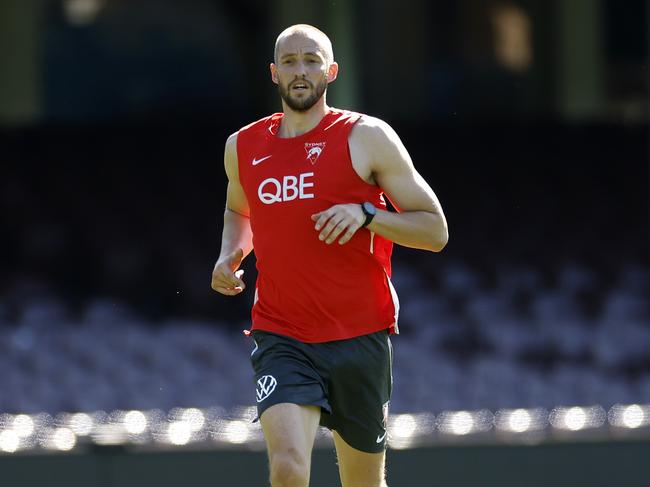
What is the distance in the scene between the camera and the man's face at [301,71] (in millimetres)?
4836

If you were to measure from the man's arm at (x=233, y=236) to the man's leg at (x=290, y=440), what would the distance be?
1.59ft

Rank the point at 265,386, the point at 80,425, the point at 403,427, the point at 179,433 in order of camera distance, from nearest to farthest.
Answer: the point at 265,386, the point at 179,433, the point at 403,427, the point at 80,425

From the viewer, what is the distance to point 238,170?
5078mm

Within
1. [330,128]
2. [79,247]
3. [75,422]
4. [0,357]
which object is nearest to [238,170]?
[330,128]

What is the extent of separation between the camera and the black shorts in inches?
189

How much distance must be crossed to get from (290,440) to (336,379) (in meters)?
0.37

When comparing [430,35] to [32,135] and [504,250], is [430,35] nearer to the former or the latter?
[504,250]

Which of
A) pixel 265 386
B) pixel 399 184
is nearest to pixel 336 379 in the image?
pixel 265 386

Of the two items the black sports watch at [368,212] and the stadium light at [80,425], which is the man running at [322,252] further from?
the stadium light at [80,425]

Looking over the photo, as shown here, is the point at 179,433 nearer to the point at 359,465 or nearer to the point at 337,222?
the point at 359,465

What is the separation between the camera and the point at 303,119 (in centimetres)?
496

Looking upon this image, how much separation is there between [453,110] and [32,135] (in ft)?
15.4

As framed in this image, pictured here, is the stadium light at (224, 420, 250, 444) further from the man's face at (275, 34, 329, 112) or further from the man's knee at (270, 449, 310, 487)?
the man's face at (275, 34, 329, 112)

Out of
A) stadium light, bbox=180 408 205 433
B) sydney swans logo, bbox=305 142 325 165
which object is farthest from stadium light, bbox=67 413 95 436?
sydney swans logo, bbox=305 142 325 165
